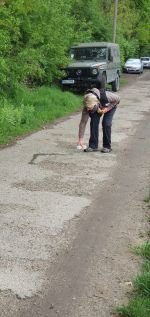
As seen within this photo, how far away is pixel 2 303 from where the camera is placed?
4195 millimetres

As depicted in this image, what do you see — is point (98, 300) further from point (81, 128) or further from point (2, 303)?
point (81, 128)

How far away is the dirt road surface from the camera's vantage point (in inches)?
172

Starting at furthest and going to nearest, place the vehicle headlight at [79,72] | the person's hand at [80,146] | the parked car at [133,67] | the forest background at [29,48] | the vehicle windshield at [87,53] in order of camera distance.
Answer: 1. the parked car at [133,67]
2. the vehicle windshield at [87,53]
3. the vehicle headlight at [79,72]
4. the forest background at [29,48]
5. the person's hand at [80,146]

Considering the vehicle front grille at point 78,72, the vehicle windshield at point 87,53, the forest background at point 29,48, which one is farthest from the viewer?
the vehicle windshield at point 87,53

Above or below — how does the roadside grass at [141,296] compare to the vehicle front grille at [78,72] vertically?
above

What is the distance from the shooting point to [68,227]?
19.5 feet

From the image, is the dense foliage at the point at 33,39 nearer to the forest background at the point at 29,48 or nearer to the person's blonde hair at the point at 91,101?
the forest background at the point at 29,48

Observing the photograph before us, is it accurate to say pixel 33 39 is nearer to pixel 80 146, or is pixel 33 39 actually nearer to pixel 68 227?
pixel 80 146

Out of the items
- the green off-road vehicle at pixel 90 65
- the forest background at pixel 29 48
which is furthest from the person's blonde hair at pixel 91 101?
the green off-road vehicle at pixel 90 65

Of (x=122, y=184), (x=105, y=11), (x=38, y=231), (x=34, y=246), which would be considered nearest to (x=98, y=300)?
(x=34, y=246)

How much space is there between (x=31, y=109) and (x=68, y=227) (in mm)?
8329

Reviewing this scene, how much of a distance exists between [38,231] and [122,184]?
2485 mm

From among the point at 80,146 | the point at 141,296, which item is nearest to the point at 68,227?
the point at 141,296

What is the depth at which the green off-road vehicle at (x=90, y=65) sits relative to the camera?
66.7 ft
